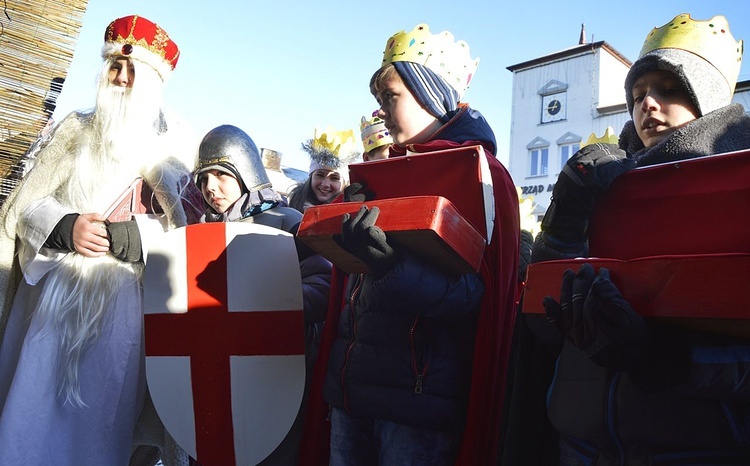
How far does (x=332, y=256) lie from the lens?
1669mm

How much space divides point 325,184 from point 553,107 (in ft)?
86.2

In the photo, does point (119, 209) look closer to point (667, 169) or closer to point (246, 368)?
point (246, 368)

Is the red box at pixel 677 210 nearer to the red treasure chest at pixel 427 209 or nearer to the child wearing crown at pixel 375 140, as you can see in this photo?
the red treasure chest at pixel 427 209

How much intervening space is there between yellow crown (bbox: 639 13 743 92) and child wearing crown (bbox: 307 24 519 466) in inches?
21.8

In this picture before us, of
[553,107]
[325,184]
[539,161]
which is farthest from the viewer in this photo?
[553,107]

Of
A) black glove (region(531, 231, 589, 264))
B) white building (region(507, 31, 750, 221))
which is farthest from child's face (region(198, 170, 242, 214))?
white building (region(507, 31, 750, 221))

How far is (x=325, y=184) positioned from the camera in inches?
162

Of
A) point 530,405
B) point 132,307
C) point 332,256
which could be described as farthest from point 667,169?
point 132,307

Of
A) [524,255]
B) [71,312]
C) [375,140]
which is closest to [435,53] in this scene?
[524,255]

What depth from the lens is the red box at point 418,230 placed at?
1.40 m

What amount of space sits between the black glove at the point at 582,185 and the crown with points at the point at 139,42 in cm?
207

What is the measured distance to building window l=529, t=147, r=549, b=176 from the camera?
2792 cm

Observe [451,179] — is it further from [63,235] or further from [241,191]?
[63,235]

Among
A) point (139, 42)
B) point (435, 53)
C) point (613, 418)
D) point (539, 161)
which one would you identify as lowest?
point (613, 418)
